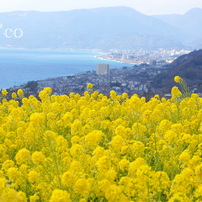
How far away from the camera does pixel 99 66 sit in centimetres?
5369

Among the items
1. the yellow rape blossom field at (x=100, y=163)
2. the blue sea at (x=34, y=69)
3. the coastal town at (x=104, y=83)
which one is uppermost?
the yellow rape blossom field at (x=100, y=163)

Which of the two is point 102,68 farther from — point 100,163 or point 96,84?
point 100,163

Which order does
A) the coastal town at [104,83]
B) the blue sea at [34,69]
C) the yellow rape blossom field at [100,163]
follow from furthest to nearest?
the blue sea at [34,69]
the coastal town at [104,83]
the yellow rape blossom field at [100,163]

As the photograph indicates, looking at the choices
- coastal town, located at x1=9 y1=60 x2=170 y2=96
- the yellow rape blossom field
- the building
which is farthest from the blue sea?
the yellow rape blossom field

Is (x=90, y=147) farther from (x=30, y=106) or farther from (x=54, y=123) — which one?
(x=30, y=106)

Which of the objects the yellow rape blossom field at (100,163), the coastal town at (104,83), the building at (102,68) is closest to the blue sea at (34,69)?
the building at (102,68)

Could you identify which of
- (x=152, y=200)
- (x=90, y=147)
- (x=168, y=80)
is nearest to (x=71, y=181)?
(x=152, y=200)

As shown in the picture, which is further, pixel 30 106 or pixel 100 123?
pixel 30 106

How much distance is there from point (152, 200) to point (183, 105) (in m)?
3.97

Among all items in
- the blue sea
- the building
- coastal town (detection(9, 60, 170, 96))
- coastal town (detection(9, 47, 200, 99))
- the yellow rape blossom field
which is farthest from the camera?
the blue sea

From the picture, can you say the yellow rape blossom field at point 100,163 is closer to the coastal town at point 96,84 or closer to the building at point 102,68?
the coastal town at point 96,84

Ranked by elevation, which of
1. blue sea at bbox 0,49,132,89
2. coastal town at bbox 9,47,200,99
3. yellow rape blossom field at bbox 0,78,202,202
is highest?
yellow rape blossom field at bbox 0,78,202,202

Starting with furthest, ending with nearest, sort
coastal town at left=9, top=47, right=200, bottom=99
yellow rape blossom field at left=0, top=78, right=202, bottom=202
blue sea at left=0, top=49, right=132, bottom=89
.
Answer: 1. blue sea at left=0, top=49, right=132, bottom=89
2. coastal town at left=9, top=47, right=200, bottom=99
3. yellow rape blossom field at left=0, top=78, right=202, bottom=202

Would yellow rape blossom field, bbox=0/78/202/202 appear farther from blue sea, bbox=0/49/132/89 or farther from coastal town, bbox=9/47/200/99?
blue sea, bbox=0/49/132/89
